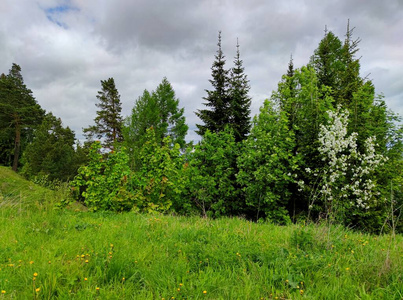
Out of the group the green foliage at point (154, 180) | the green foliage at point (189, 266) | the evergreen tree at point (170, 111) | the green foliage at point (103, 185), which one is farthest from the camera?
the evergreen tree at point (170, 111)

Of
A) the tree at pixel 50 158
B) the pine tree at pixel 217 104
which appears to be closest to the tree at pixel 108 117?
the tree at pixel 50 158

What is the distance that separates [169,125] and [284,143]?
50.2ft

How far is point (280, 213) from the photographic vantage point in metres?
8.19

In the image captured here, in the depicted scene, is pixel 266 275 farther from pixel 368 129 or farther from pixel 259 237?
pixel 368 129

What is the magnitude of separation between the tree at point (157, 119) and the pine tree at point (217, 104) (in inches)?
222

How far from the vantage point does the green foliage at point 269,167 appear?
8242 millimetres

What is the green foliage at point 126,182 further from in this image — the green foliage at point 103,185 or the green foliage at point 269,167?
the green foliage at point 269,167

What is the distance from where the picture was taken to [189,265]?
2.75 meters

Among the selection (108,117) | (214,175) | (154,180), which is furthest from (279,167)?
(108,117)

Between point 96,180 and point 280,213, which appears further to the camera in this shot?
point 280,213

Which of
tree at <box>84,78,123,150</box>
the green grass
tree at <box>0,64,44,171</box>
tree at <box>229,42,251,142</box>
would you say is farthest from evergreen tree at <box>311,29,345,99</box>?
tree at <box>0,64,44,171</box>

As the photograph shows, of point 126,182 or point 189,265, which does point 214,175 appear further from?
point 189,265

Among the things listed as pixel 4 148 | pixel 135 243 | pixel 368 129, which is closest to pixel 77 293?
pixel 135 243

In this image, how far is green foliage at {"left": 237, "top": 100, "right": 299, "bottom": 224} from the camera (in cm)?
824
